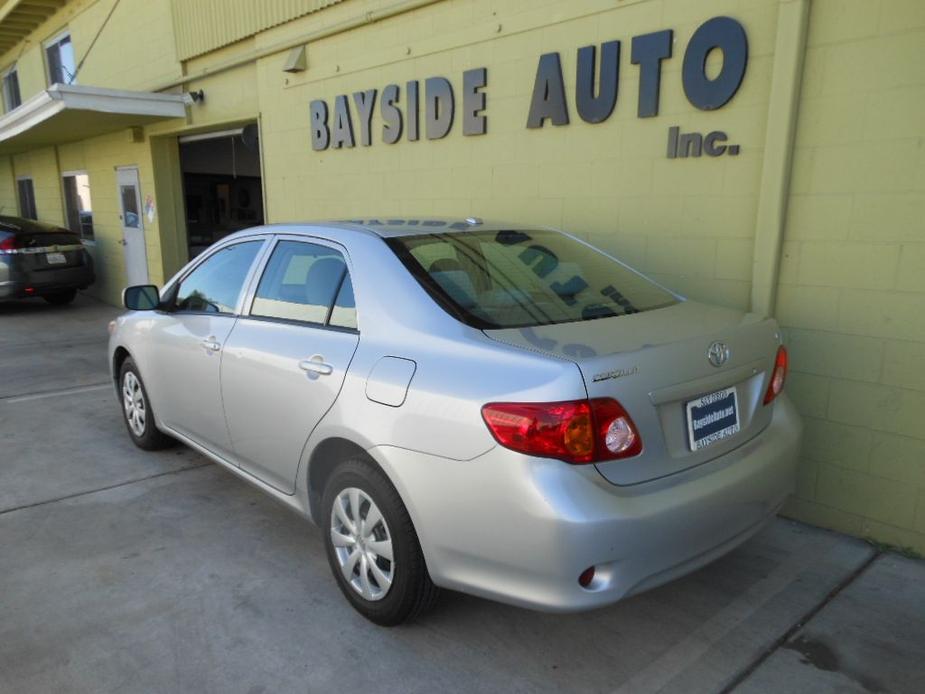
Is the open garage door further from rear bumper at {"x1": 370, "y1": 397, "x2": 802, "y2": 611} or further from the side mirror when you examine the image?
rear bumper at {"x1": 370, "y1": 397, "x2": 802, "y2": 611}

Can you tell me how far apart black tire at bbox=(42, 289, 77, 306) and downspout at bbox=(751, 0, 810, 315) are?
459 inches

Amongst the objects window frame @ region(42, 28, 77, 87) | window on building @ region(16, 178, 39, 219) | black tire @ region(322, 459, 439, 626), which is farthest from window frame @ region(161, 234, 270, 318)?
window on building @ region(16, 178, 39, 219)

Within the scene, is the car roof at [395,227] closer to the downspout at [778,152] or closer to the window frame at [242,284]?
the window frame at [242,284]

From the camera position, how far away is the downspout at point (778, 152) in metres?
3.59

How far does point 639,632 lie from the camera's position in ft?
9.39

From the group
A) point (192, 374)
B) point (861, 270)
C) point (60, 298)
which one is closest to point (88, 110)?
point (60, 298)

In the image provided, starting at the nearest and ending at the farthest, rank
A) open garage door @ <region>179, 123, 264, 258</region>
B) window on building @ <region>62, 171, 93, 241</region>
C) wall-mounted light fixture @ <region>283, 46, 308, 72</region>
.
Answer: wall-mounted light fixture @ <region>283, 46, 308, 72</region> → open garage door @ <region>179, 123, 264, 258</region> → window on building @ <region>62, 171, 93, 241</region>

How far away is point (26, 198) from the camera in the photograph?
52.9 feet

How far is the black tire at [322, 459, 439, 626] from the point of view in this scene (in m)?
2.60

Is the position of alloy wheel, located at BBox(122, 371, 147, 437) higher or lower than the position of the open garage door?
lower

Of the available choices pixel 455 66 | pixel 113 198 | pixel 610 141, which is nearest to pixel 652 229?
pixel 610 141

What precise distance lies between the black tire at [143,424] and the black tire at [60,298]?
827 centimetres

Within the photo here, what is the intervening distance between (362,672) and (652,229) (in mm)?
3122

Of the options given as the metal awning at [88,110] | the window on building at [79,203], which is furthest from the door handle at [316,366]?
the window on building at [79,203]
